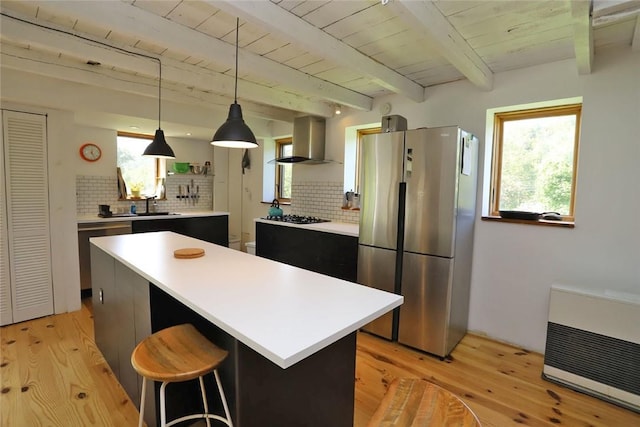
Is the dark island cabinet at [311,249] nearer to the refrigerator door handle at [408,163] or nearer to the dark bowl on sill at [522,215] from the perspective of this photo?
the refrigerator door handle at [408,163]

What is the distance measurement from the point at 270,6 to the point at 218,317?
5.19ft

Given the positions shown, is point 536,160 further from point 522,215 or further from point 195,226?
point 195,226

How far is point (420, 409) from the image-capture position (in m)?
1.01

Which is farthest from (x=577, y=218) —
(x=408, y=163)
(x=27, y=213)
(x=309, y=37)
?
(x=27, y=213)

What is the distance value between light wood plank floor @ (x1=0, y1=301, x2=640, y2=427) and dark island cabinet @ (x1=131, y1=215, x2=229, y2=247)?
1485 millimetres

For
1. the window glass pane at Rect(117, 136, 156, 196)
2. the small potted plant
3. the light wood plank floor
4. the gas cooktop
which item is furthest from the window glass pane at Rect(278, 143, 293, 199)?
the light wood plank floor

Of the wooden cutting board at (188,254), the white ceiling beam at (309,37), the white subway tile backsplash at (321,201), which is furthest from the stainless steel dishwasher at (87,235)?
the white ceiling beam at (309,37)

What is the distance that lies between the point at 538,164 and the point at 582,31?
123cm

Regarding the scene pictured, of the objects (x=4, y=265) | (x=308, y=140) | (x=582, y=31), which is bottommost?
(x=4, y=265)

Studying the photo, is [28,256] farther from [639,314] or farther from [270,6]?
[639,314]

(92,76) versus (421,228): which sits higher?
(92,76)

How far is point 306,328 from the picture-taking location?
3.41 feet

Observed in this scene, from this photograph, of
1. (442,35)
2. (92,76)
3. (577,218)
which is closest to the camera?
(442,35)

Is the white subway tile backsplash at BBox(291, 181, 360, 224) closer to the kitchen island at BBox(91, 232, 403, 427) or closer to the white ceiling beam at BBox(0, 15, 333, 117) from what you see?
the white ceiling beam at BBox(0, 15, 333, 117)
